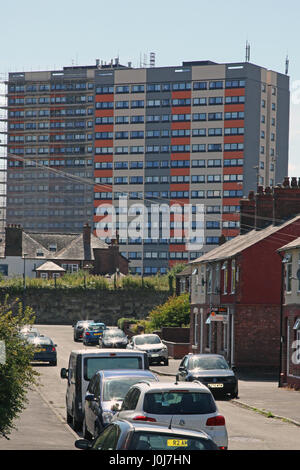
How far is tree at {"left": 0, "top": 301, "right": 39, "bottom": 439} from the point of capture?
17547mm

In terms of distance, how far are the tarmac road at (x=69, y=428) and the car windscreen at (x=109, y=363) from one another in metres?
1.53

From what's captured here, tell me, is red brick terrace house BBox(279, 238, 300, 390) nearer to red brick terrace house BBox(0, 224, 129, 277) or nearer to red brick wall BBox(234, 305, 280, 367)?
red brick wall BBox(234, 305, 280, 367)

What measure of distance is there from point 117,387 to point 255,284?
102ft

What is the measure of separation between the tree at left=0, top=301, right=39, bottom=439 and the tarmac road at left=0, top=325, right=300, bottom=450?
3.04 ft

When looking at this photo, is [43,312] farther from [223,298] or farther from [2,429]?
[2,429]

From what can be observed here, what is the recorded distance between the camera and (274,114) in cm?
17688

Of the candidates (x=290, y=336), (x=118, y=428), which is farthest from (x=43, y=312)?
(x=118, y=428)

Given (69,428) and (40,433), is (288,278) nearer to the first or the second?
(69,428)

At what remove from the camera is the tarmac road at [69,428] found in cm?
1988

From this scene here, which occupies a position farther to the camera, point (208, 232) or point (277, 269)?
point (208, 232)

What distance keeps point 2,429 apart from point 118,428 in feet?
22.5

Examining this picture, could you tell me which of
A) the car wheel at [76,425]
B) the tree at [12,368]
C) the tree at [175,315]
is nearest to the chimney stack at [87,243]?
the tree at [175,315]

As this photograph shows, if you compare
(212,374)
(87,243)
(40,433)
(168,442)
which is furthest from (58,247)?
(168,442)

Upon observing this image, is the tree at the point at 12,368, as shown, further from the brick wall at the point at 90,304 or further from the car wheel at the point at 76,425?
the brick wall at the point at 90,304
